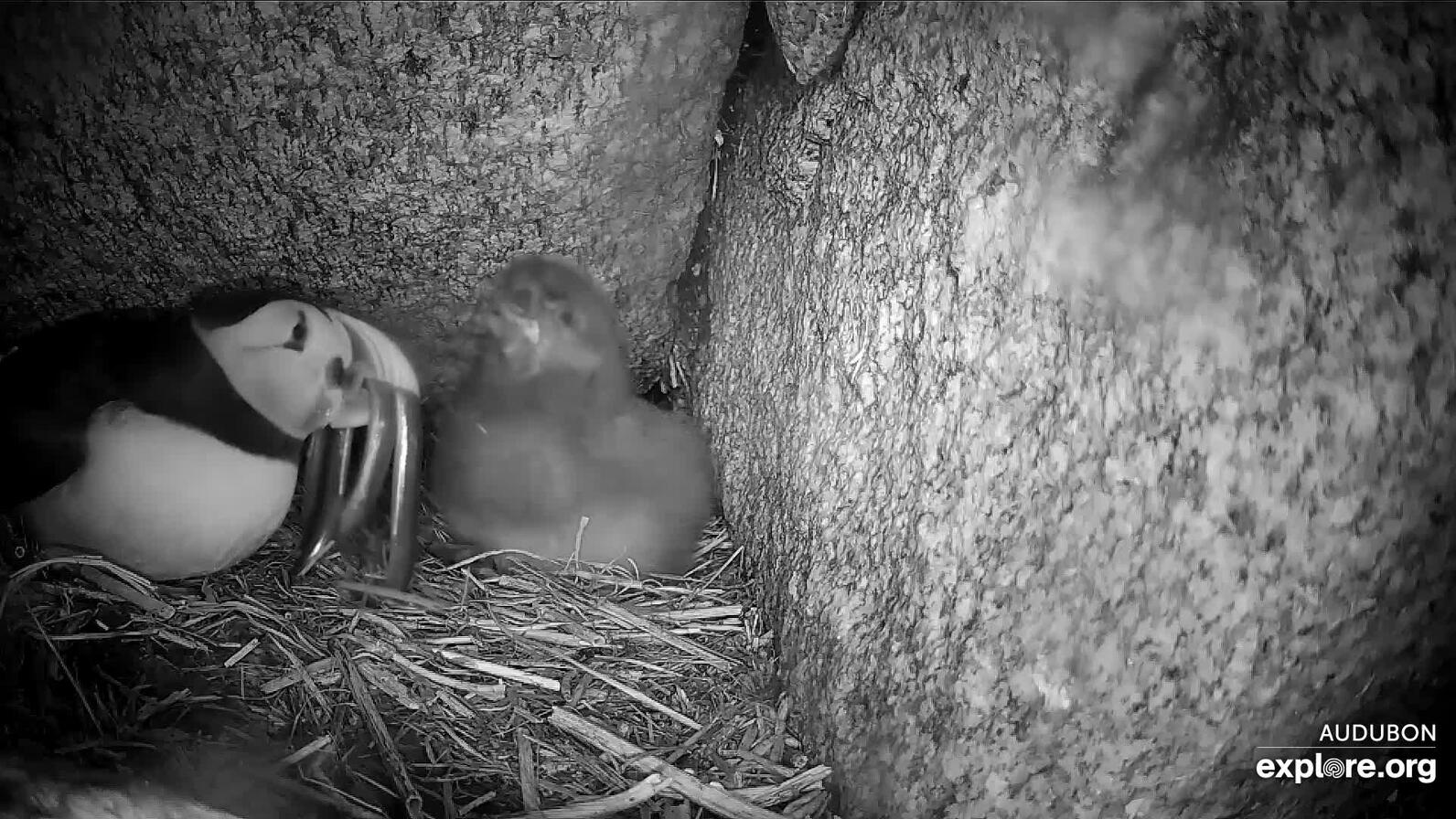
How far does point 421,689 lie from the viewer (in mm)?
1454

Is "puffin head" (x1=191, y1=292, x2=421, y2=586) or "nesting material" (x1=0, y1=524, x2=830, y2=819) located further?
"puffin head" (x1=191, y1=292, x2=421, y2=586)

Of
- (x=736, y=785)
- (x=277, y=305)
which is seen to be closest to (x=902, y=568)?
(x=736, y=785)

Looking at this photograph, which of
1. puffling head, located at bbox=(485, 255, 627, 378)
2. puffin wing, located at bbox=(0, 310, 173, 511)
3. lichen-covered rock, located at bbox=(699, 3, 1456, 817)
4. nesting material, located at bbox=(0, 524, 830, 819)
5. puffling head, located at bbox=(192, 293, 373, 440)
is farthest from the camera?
puffling head, located at bbox=(485, 255, 627, 378)

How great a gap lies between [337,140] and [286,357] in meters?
0.35

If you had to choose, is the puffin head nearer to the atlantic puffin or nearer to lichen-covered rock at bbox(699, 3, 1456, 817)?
the atlantic puffin

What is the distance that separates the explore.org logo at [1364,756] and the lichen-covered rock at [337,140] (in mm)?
1274

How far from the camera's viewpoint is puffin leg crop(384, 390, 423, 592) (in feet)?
5.38

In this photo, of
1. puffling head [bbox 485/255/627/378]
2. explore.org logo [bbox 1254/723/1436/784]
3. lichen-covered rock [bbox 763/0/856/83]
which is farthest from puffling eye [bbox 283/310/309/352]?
explore.org logo [bbox 1254/723/1436/784]

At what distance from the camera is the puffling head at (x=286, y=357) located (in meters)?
1.49

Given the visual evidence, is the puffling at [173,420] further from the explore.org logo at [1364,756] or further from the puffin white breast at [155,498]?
the explore.org logo at [1364,756]

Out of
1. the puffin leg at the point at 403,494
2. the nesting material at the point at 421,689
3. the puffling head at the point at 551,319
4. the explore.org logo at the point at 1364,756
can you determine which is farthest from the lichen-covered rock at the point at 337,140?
the explore.org logo at the point at 1364,756

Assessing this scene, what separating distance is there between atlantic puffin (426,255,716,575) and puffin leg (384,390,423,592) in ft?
0.47

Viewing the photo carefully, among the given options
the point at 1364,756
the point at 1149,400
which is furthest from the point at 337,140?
the point at 1364,756

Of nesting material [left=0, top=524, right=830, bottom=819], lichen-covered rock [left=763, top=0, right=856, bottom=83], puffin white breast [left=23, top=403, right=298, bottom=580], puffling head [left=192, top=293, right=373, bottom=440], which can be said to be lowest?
nesting material [left=0, top=524, right=830, bottom=819]
